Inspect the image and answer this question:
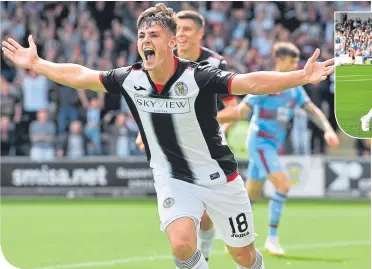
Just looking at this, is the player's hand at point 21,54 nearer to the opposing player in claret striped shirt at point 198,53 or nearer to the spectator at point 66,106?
the opposing player in claret striped shirt at point 198,53

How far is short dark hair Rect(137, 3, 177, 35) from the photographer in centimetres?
636

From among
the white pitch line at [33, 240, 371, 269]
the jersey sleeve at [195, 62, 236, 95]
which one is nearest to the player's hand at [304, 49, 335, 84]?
the jersey sleeve at [195, 62, 236, 95]

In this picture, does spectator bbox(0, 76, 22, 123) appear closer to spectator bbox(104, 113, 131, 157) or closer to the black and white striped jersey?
→ spectator bbox(104, 113, 131, 157)

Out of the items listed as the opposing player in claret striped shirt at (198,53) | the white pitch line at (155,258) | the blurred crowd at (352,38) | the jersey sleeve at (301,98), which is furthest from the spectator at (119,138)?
the blurred crowd at (352,38)

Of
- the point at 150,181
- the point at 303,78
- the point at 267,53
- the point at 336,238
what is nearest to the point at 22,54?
the point at 303,78

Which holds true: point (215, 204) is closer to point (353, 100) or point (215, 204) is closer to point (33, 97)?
point (353, 100)

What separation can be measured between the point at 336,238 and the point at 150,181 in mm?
5456

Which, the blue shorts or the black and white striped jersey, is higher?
the black and white striped jersey

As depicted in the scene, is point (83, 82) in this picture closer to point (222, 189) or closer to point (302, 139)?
point (222, 189)

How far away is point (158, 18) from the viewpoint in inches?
251

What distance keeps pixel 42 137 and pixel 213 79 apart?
39.2ft

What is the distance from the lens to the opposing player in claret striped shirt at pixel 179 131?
625 centimetres

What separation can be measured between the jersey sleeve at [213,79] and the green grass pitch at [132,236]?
3.60 metres

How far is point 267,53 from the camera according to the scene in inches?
764
